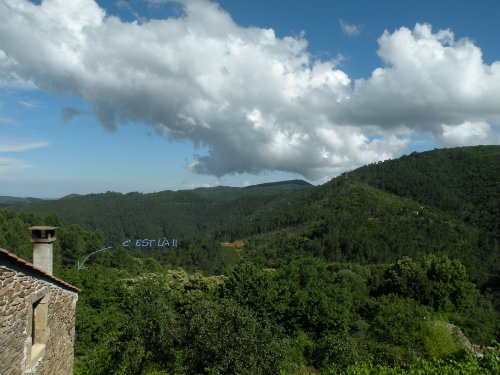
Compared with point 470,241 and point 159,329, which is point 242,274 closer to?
point 159,329

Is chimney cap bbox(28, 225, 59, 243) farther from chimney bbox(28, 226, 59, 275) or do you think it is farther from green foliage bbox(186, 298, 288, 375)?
green foliage bbox(186, 298, 288, 375)

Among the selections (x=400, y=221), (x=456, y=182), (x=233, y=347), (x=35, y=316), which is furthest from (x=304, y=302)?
(x=456, y=182)

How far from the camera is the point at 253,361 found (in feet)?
33.3

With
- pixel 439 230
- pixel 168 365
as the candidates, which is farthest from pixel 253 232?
pixel 168 365

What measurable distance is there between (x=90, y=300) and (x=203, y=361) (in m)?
19.7

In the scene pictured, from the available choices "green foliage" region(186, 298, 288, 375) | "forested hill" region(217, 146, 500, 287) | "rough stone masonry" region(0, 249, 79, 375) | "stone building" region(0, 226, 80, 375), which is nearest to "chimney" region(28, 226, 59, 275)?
"stone building" region(0, 226, 80, 375)

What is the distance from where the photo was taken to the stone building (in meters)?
6.30

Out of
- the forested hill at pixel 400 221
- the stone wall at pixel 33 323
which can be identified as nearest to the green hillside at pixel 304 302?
the forested hill at pixel 400 221

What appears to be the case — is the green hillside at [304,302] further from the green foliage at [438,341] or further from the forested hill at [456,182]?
the forested hill at [456,182]

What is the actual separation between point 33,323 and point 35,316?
0.27 m

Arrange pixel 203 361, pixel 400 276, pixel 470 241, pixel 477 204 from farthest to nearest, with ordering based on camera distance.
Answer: pixel 477 204
pixel 470 241
pixel 400 276
pixel 203 361

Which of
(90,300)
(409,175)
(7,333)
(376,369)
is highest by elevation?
(409,175)

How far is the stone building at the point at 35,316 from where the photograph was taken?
6.30m

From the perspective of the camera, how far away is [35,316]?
7.66 metres
